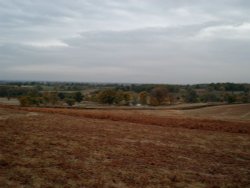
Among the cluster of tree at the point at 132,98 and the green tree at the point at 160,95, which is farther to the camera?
the green tree at the point at 160,95

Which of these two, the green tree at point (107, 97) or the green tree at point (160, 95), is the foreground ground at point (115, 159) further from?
the green tree at point (160, 95)

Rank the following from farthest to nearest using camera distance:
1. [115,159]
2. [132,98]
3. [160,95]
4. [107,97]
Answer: [132,98]
[160,95]
[107,97]
[115,159]

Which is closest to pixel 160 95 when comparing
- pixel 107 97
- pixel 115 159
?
pixel 107 97

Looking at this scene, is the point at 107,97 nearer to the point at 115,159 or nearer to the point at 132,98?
the point at 132,98

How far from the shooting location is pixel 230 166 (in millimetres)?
12062

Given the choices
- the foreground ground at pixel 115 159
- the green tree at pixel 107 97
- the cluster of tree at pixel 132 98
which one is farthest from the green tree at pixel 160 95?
the foreground ground at pixel 115 159

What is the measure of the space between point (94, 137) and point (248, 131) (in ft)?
45.5

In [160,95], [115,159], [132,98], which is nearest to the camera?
[115,159]

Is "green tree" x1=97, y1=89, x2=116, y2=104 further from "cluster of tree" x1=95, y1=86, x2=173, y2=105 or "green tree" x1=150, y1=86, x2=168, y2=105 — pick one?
"green tree" x1=150, y1=86, x2=168, y2=105

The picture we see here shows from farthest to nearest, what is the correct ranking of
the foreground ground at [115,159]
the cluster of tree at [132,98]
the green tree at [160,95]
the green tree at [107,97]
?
the green tree at [160,95], the cluster of tree at [132,98], the green tree at [107,97], the foreground ground at [115,159]

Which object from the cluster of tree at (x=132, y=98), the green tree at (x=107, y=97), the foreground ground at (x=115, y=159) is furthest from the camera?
the cluster of tree at (x=132, y=98)

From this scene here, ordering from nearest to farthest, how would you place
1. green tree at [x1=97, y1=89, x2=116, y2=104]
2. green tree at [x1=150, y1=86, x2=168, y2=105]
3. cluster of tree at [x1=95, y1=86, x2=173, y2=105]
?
1. green tree at [x1=97, y1=89, x2=116, y2=104]
2. cluster of tree at [x1=95, y1=86, x2=173, y2=105]
3. green tree at [x1=150, y1=86, x2=168, y2=105]

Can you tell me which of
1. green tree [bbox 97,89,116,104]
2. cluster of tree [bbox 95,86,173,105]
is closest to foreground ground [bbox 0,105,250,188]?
green tree [bbox 97,89,116,104]

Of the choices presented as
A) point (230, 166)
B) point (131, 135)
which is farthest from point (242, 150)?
point (131, 135)
